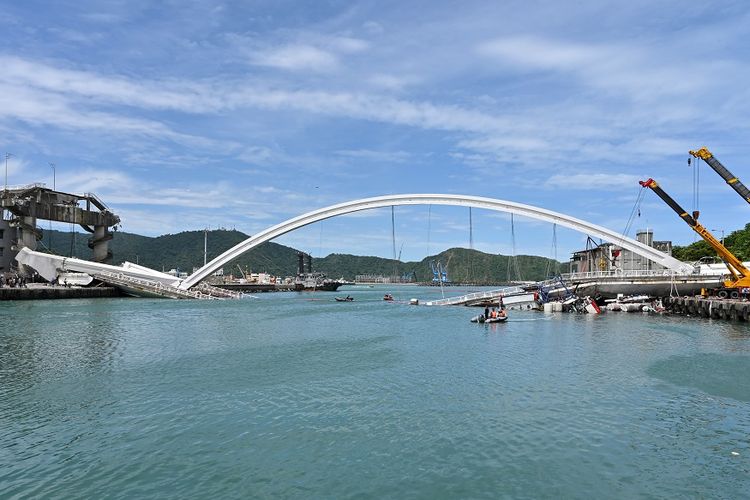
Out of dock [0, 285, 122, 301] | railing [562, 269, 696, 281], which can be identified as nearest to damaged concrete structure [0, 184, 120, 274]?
dock [0, 285, 122, 301]

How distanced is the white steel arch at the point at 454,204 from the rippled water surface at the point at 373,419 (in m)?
38.3

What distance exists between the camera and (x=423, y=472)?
12.9 m

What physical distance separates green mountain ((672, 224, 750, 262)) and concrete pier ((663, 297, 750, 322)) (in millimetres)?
44834

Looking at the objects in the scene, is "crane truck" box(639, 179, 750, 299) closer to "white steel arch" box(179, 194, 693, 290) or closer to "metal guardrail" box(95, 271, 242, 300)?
"white steel arch" box(179, 194, 693, 290)

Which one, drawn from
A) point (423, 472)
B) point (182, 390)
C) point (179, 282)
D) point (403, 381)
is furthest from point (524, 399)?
point (179, 282)

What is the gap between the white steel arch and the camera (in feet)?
228

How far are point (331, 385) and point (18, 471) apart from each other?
1229cm

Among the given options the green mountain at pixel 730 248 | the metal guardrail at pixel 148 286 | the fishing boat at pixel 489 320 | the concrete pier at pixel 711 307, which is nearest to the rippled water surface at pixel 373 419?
the fishing boat at pixel 489 320

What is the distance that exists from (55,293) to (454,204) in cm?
6724

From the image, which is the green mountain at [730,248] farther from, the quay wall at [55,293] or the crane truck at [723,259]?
the quay wall at [55,293]

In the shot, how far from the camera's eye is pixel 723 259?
62406 millimetres

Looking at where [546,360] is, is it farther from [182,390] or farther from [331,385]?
[182,390]

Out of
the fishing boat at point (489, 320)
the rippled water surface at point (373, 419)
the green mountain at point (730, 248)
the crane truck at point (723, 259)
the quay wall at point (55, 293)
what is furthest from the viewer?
the green mountain at point (730, 248)

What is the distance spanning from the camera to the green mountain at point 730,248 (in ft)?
311
